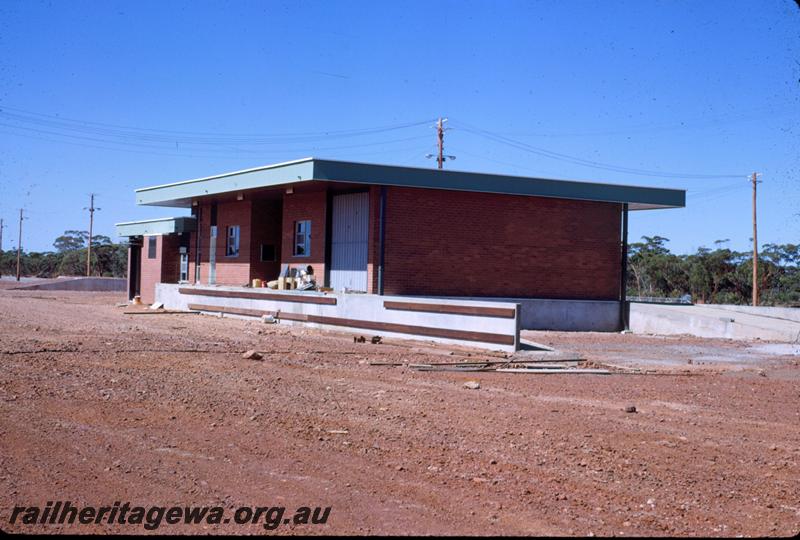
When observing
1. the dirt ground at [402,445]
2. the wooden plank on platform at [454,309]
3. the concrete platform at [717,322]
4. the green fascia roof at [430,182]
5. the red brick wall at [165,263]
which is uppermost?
the green fascia roof at [430,182]

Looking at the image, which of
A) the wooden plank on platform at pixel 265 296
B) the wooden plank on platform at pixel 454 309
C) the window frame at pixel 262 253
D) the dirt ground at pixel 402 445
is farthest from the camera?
the window frame at pixel 262 253

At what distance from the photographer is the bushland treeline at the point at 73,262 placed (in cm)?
9997

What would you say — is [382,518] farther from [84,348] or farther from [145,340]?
[145,340]

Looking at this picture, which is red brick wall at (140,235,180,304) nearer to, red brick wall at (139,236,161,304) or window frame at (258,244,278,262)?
red brick wall at (139,236,161,304)

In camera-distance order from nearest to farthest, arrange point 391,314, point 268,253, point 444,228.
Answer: point 391,314 < point 444,228 < point 268,253

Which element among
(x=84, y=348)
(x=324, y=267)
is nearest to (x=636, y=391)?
(x=84, y=348)

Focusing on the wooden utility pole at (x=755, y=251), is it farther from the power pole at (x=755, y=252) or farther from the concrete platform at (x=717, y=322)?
the concrete platform at (x=717, y=322)

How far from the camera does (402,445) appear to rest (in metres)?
7.38

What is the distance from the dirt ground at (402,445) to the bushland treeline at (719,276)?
147 ft

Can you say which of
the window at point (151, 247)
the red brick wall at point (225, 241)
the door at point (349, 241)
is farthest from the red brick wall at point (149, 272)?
the door at point (349, 241)

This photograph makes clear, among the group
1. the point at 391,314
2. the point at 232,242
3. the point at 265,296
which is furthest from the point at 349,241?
the point at 232,242

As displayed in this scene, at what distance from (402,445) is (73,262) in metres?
106

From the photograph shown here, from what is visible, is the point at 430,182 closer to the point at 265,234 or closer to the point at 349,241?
the point at 349,241

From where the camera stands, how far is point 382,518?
5359mm
